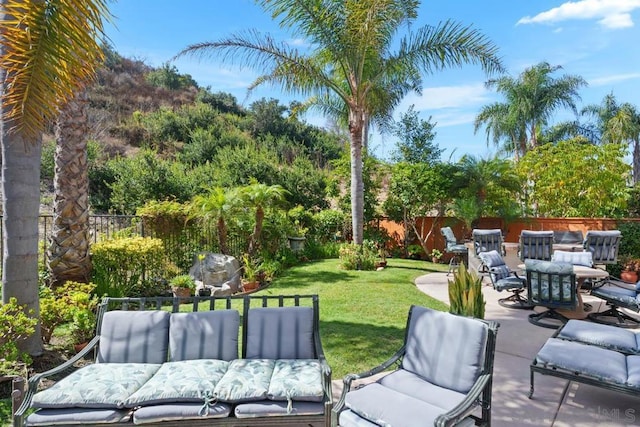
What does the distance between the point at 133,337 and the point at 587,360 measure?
4.32 metres

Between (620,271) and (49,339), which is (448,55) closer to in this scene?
(620,271)

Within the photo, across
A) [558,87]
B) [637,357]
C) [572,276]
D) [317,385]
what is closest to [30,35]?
[317,385]

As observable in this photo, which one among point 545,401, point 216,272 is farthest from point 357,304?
point 545,401

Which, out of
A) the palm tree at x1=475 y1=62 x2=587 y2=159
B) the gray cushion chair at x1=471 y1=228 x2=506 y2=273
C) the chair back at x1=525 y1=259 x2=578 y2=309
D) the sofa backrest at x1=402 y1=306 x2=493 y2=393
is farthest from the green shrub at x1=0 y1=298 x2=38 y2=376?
the palm tree at x1=475 y1=62 x2=587 y2=159

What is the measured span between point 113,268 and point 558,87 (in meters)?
23.9

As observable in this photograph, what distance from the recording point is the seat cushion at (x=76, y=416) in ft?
8.67

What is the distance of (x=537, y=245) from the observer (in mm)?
9188

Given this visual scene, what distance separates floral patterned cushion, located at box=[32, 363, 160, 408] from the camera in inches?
108

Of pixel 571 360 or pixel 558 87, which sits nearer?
pixel 571 360

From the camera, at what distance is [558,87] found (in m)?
21.2

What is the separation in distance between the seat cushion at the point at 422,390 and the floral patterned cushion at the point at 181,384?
1432 millimetres

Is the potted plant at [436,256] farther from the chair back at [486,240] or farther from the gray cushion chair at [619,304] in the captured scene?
the gray cushion chair at [619,304]

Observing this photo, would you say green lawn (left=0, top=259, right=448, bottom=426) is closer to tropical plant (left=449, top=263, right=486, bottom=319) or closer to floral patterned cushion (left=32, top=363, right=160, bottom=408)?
floral patterned cushion (left=32, top=363, right=160, bottom=408)

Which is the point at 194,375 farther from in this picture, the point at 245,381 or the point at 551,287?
the point at 551,287
